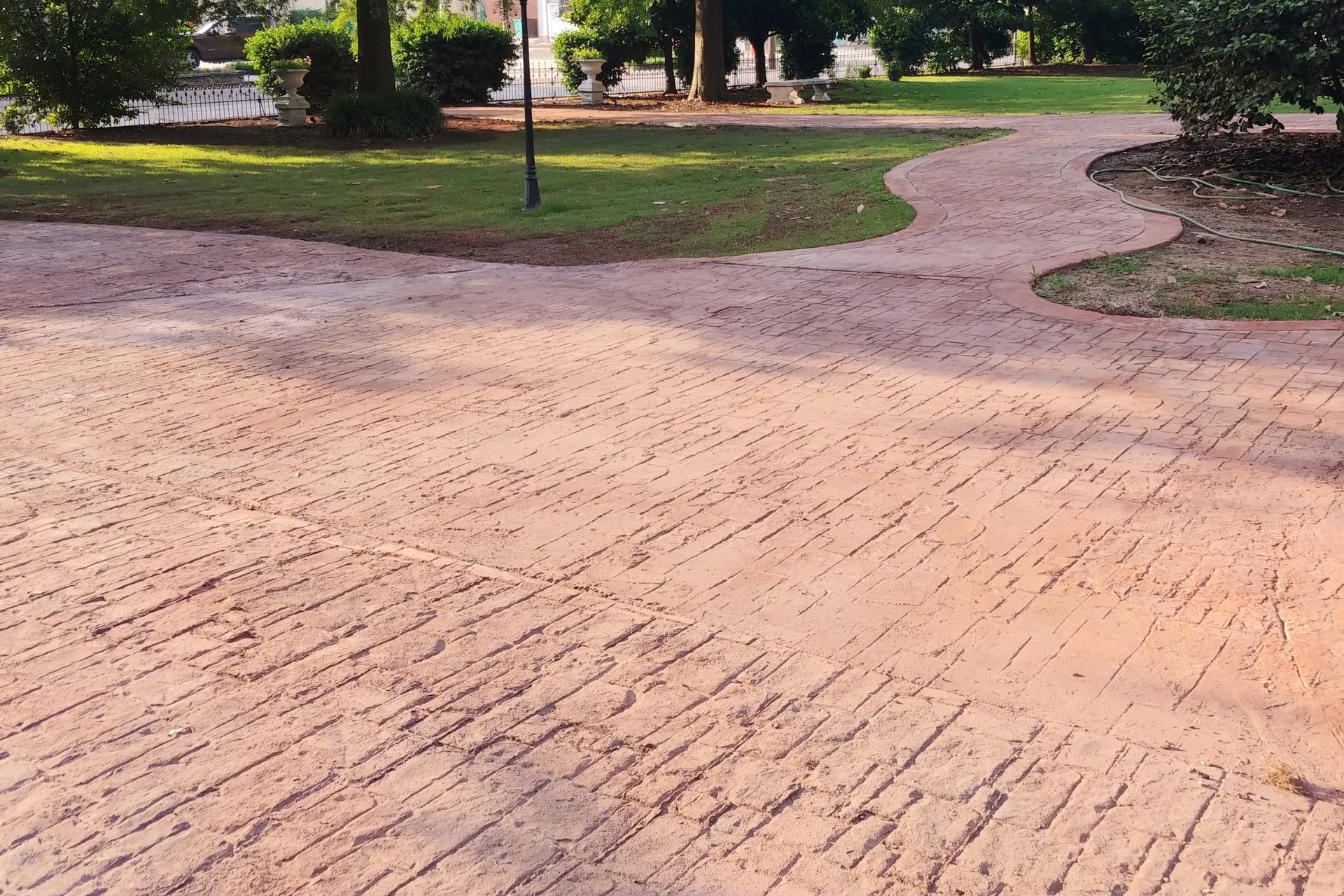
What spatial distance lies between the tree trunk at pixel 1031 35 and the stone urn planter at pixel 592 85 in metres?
15.7

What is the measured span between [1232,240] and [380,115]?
16.7 meters

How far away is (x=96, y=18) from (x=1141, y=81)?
24.5 metres

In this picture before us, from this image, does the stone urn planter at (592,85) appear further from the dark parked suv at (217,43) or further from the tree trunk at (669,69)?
the dark parked suv at (217,43)

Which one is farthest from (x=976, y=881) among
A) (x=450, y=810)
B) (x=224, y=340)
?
(x=224, y=340)

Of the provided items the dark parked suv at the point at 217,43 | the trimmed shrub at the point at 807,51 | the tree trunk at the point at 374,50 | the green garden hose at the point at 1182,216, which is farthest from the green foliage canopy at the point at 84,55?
the dark parked suv at the point at 217,43

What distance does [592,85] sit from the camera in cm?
3189

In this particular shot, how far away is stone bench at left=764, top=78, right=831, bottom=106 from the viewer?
29953 millimetres

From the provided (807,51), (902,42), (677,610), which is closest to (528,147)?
(677,610)

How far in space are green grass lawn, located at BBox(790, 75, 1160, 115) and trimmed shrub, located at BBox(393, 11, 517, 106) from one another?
8214mm

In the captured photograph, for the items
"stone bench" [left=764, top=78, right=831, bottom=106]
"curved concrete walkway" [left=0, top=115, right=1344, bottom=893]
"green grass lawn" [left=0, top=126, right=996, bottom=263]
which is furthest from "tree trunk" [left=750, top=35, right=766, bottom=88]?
"curved concrete walkway" [left=0, top=115, right=1344, bottom=893]

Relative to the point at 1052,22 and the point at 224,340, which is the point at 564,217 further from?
the point at 1052,22

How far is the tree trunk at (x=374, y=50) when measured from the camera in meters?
23.0

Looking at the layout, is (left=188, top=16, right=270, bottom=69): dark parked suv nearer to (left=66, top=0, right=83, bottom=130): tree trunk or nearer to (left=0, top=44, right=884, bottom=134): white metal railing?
(left=0, top=44, right=884, bottom=134): white metal railing

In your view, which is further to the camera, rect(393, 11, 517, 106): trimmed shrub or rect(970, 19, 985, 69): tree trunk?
rect(970, 19, 985, 69): tree trunk
